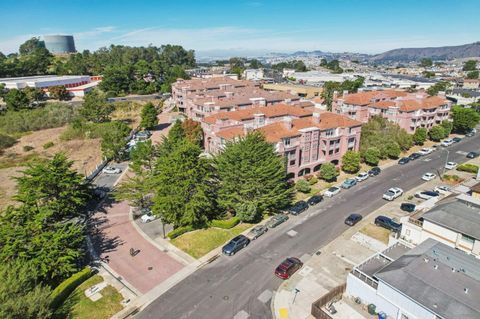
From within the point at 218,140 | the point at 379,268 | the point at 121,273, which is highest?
the point at 218,140

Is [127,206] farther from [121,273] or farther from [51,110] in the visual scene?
[51,110]

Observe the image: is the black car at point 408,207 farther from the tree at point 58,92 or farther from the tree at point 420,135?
the tree at point 58,92

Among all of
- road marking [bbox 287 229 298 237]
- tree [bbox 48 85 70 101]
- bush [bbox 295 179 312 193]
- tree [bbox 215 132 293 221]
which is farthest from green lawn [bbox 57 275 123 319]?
tree [bbox 48 85 70 101]

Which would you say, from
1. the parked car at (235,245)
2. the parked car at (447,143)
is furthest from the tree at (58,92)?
the parked car at (447,143)

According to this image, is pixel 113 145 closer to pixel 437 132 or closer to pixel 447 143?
pixel 437 132

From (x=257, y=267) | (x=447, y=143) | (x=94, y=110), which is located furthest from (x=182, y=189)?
(x=94, y=110)

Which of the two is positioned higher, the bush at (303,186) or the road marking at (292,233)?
the bush at (303,186)

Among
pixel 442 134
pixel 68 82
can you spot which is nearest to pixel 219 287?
pixel 442 134
